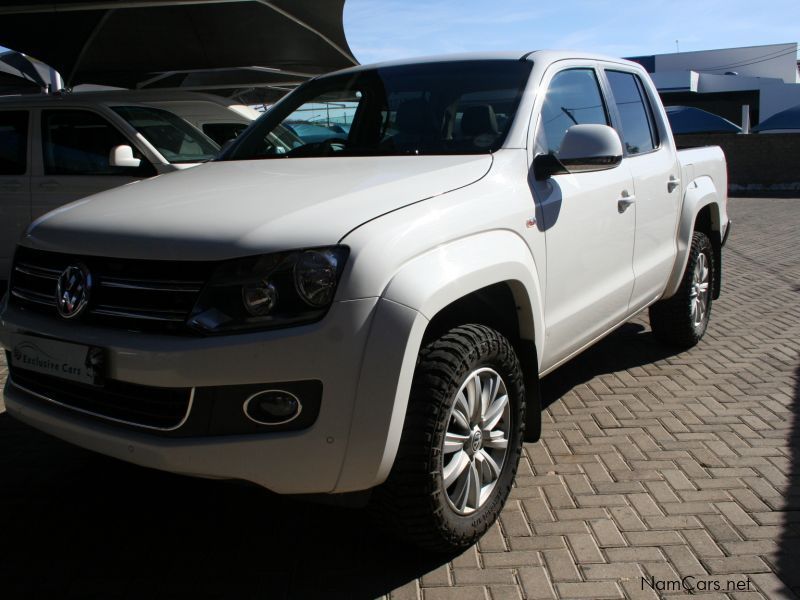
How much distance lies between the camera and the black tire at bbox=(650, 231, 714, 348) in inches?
196

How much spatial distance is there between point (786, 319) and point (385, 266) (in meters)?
5.06

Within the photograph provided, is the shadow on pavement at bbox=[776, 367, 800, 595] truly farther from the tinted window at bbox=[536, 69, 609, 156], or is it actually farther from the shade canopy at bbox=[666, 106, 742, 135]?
the shade canopy at bbox=[666, 106, 742, 135]

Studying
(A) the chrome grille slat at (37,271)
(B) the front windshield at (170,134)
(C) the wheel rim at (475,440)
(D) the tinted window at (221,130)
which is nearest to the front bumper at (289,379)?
(C) the wheel rim at (475,440)

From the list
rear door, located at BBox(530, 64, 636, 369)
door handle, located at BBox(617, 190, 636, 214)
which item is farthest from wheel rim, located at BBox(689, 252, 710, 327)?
door handle, located at BBox(617, 190, 636, 214)

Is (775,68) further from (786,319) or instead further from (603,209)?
(603,209)

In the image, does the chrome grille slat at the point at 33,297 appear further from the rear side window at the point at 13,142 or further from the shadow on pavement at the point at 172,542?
the rear side window at the point at 13,142

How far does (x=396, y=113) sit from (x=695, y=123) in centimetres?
2041

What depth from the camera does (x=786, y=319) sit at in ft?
20.6

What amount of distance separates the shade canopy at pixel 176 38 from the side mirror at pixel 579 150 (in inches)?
301

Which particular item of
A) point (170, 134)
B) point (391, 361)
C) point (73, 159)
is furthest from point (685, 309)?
point (73, 159)

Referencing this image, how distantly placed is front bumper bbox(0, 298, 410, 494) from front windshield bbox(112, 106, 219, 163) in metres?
4.95

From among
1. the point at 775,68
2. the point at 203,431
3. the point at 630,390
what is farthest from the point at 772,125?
the point at 775,68

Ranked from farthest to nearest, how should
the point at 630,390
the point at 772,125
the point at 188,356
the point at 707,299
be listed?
the point at 772,125
the point at 707,299
the point at 630,390
the point at 188,356

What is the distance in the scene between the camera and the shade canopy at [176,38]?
1003 centimetres
